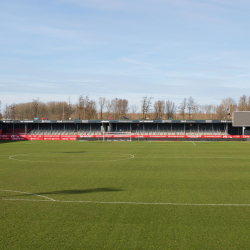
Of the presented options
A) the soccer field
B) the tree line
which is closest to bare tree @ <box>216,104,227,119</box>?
the tree line

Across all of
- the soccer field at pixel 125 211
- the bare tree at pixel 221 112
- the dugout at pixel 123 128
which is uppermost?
the bare tree at pixel 221 112

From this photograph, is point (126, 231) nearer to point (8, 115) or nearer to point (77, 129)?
point (77, 129)

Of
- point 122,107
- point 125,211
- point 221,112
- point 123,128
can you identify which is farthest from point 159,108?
point 125,211

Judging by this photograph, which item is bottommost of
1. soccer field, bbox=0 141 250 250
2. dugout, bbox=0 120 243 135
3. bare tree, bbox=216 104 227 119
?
soccer field, bbox=0 141 250 250

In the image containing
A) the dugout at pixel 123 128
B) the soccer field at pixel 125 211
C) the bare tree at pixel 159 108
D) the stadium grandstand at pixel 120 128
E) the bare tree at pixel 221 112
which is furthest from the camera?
the bare tree at pixel 159 108

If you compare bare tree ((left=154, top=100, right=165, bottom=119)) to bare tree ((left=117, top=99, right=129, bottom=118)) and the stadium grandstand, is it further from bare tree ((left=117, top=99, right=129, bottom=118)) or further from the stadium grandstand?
the stadium grandstand

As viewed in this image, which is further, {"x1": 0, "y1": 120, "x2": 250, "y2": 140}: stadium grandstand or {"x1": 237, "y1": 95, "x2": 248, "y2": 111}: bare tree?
{"x1": 237, "y1": 95, "x2": 248, "y2": 111}: bare tree

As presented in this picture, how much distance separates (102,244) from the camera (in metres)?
7.54

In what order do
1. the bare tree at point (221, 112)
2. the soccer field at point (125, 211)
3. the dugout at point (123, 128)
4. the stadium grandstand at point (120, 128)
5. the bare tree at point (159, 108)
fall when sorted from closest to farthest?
the soccer field at point (125, 211), the stadium grandstand at point (120, 128), the dugout at point (123, 128), the bare tree at point (221, 112), the bare tree at point (159, 108)

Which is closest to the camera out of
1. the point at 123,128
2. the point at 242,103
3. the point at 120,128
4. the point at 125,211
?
the point at 125,211

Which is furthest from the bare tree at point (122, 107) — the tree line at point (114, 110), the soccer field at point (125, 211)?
the soccer field at point (125, 211)

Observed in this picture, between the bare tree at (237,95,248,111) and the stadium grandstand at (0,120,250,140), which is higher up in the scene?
the bare tree at (237,95,248,111)

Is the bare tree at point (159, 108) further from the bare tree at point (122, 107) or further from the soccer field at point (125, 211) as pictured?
the soccer field at point (125, 211)

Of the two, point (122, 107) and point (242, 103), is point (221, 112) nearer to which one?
point (242, 103)
